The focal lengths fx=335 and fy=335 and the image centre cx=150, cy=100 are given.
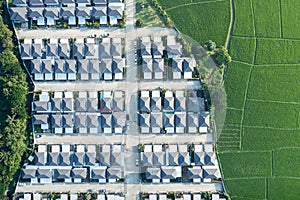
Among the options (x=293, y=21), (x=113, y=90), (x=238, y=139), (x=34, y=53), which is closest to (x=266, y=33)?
(x=293, y=21)

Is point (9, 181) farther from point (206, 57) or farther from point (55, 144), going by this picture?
point (206, 57)

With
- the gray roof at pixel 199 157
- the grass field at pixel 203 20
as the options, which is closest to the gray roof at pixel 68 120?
the gray roof at pixel 199 157

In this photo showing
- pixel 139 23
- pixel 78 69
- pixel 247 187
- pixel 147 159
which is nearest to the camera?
pixel 147 159

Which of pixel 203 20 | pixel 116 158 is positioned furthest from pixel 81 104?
pixel 203 20

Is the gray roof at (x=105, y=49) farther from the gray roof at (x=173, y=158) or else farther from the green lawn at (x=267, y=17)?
the green lawn at (x=267, y=17)

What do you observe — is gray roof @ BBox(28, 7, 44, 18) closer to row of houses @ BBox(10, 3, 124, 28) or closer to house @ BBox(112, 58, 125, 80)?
row of houses @ BBox(10, 3, 124, 28)

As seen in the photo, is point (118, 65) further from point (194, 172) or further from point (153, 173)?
point (194, 172)
